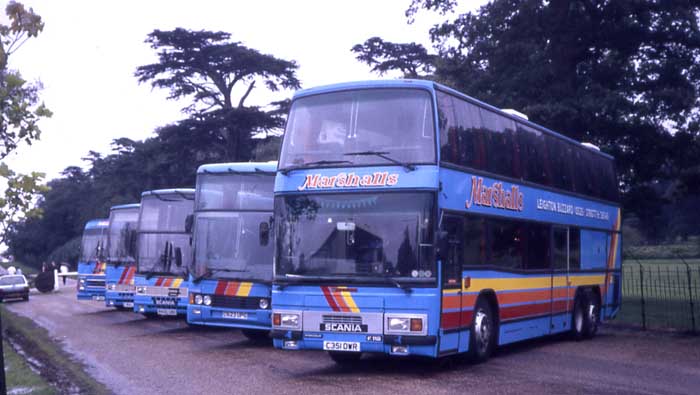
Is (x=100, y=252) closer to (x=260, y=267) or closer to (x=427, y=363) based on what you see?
(x=260, y=267)

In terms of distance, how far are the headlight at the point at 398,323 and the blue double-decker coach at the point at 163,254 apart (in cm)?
1064

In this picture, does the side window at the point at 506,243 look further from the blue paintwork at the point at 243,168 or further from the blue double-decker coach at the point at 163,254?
the blue double-decker coach at the point at 163,254

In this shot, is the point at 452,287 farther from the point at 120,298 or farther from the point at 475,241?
the point at 120,298

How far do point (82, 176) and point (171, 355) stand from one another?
2727 inches

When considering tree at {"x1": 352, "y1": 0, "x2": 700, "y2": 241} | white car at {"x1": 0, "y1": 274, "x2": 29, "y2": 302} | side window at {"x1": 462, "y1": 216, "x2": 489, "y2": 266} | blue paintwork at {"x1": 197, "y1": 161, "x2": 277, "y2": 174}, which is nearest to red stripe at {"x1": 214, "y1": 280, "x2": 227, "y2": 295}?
blue paintwork at {"x1": 197, "y1": 161, "x2": 277, "y2": 174}

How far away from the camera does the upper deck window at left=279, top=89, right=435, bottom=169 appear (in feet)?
41.6

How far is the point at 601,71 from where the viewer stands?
26.9 meters

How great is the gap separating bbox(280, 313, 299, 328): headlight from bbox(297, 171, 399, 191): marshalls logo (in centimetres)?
185

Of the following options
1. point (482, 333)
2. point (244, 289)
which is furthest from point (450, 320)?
point (244, 289)

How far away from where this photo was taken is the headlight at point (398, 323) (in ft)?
40.2

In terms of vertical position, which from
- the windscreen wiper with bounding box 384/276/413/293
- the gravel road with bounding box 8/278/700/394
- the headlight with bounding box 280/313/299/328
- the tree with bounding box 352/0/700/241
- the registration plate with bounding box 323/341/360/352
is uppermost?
the tree with bounding box 352/0/700/241

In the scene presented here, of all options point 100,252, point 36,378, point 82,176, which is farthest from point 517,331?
point 82,176

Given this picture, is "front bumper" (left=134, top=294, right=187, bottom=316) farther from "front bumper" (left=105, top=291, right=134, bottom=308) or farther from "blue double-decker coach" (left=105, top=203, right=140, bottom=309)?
"front bumper" (left=105, top=291, right=134, bottom=308)

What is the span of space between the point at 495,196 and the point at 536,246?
2.40m
